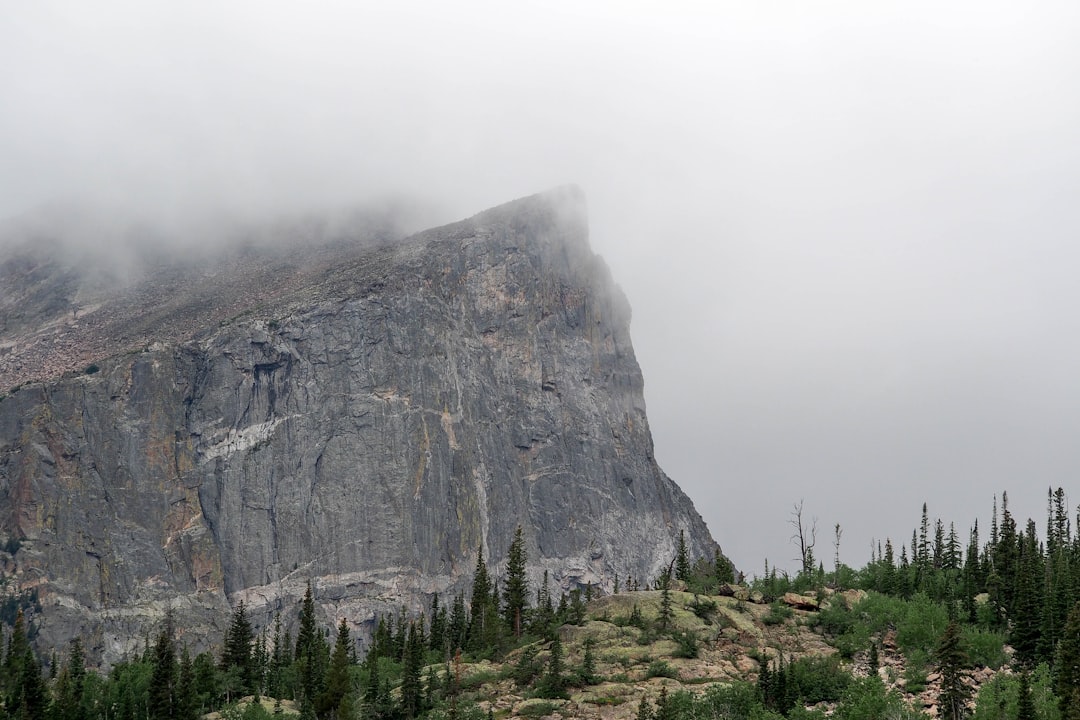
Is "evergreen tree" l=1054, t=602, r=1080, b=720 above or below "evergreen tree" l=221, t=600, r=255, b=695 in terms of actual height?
above

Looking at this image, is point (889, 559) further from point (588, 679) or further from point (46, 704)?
point (46, 704)

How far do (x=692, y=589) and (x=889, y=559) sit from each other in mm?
26910

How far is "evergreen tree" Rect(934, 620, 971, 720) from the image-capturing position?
79.5m

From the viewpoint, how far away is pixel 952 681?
80250mm

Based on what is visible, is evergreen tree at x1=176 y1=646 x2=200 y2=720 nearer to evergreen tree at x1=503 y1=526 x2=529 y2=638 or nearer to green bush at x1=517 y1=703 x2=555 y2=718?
evergreen tree at x1=503 y1=526 x2=529 y2=638

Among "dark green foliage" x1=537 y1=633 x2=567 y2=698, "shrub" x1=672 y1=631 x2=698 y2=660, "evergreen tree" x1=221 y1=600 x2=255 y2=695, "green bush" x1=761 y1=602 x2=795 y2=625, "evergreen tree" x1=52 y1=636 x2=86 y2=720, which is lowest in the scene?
"evergreen tree" x1=52 y1=636 x2=86 y2=720

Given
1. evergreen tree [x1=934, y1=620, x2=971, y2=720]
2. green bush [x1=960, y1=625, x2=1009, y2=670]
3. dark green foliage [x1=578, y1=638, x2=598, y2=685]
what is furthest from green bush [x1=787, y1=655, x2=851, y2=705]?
dark green foliage [x1=578, y1=638, x2=598, y2=685]

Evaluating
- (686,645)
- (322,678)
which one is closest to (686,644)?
(686,645)

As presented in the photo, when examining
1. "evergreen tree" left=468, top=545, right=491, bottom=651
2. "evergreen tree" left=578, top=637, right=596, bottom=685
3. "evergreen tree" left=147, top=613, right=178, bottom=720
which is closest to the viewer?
"evergreen tree" left=578, top=637, right=596, bottom=685

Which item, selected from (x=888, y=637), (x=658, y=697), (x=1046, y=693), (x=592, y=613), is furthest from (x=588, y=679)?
(x=1046, y=693)

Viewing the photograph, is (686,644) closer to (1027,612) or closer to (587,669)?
(587,669)

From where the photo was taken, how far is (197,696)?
119062 mm

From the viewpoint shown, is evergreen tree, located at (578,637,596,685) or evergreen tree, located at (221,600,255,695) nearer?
evergreen tree, located at (578,637,596,685)

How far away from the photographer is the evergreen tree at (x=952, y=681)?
7950 centimetres
